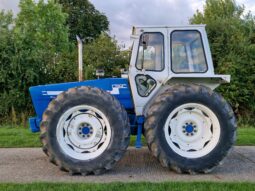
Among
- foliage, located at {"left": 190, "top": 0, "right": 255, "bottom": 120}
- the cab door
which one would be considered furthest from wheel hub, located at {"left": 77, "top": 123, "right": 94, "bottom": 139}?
foliage, located at {"left": 190, "top": 0, "right": 255, "bottom": 120}

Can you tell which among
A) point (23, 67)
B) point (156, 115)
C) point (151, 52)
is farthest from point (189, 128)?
point (23, 67)

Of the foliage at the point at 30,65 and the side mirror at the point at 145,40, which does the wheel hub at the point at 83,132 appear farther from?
the foliage at the point at 30,65

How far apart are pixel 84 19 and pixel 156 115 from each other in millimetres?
41846

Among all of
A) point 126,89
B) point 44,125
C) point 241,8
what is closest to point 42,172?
point 44,125

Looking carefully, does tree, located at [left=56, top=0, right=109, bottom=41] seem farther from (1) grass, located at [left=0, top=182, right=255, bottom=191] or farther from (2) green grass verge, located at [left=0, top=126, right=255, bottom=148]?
(1) grass, located at [left=0, top=182, right=255, bottom=191]

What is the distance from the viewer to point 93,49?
17938 mm

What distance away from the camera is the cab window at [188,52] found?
707 cm

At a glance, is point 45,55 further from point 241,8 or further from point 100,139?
point 241,8

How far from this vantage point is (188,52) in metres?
7.16

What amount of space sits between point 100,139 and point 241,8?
73.8ft

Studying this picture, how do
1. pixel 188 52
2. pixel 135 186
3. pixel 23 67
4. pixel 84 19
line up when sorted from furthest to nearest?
pixel 84 19 < pixel 23 67 < pixel 188 52 < pixel 135 186

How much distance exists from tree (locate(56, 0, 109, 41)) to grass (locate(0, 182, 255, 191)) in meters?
40.5

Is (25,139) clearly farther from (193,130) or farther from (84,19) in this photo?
(84,19)

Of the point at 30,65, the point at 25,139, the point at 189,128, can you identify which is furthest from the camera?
the point at 30,65
